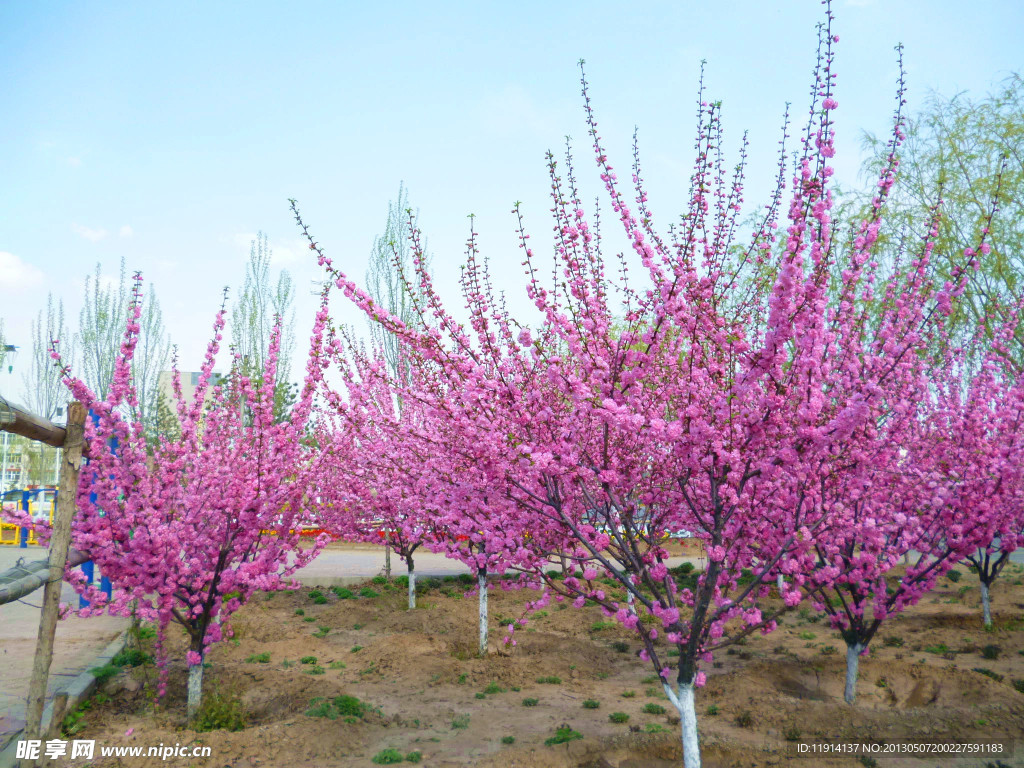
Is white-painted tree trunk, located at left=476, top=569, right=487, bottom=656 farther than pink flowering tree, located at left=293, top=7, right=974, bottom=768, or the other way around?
white-painted tree trunk, located at left=476, top=569, right=487, bottom=656

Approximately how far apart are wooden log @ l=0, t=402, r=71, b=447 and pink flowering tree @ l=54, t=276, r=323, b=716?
1.90 ft

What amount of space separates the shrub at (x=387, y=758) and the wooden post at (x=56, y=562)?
2.52 m

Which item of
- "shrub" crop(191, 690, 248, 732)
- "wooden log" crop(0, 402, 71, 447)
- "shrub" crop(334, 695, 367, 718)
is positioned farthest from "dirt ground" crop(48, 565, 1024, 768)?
"wooden log" crop(0, 402, 71, 447)

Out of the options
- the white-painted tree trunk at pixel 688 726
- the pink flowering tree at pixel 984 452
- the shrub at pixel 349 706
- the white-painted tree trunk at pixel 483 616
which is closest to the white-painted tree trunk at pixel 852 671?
the pink flowering tree at pixel 984 452

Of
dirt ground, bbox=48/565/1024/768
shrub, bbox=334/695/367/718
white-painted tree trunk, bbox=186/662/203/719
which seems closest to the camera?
dirt ground, bbox=48/565/1024/768

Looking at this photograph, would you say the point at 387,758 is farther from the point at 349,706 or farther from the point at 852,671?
the point at 852,671

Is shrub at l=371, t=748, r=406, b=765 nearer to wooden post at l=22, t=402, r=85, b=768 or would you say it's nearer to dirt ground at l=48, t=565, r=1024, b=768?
dirt ground at l=48, t=565, r=1024, b=768

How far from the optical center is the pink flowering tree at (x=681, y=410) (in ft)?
12.9

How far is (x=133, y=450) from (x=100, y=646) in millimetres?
4983

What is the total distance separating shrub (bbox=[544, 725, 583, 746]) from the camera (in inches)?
229

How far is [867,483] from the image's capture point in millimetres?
5844

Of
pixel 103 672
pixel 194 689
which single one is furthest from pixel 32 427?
pixel 103 672

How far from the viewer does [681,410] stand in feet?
15.5

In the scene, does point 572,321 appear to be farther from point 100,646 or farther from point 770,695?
point 100,646
